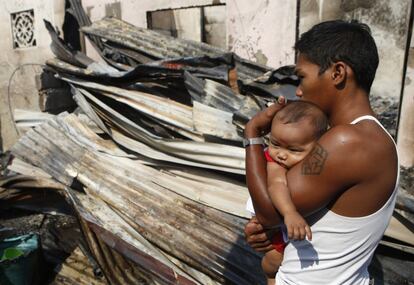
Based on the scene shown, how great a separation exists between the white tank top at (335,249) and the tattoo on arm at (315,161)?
0.15 m

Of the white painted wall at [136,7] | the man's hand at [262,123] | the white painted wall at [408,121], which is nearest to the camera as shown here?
the man's hand at [262,123]

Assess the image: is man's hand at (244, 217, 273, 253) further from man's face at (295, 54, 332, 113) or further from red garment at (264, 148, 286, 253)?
man's face at (295, 54, 332, 113)

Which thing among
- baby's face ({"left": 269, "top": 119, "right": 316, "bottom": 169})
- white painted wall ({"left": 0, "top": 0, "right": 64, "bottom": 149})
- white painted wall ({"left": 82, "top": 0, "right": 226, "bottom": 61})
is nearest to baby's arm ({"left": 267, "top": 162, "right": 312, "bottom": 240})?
baby's face ({"left": 269, "top": 119, "right": 316, "bottom": 169})

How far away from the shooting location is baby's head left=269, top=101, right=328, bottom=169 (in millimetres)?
1276

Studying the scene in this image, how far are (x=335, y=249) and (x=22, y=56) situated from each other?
287 inches

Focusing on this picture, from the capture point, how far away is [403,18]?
353cm

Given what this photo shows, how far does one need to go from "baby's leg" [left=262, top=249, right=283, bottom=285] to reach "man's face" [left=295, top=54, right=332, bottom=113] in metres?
0.69

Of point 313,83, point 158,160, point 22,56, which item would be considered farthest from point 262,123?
point 22,56

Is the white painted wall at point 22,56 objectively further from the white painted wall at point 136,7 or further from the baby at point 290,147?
the baby at point 290,147

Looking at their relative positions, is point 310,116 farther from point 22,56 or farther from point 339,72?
point 22,56

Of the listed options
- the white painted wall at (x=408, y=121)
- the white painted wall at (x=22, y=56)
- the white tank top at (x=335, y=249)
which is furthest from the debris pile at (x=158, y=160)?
the white painted wall at (x=22, y=56)

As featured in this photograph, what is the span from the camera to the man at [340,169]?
44.6 inches

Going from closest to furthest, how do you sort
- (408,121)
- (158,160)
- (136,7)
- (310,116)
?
(310,116) < (158,160) < (408,121) < (136,7)

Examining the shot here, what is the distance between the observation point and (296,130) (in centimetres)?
128
